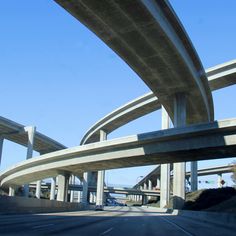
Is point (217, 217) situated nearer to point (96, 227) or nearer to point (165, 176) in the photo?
point (96, 227)

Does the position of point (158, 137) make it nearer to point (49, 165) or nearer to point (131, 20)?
point (131, 20)

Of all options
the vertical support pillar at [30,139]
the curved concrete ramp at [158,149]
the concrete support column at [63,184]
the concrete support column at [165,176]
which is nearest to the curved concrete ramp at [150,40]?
the curved concrete ramp at [158,149]

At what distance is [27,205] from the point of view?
4609 cm

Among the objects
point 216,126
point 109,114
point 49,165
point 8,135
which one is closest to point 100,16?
point 216,126

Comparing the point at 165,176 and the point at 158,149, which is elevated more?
the point at 165,176

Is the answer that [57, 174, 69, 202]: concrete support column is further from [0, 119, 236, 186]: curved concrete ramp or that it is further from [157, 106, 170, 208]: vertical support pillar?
[157, 106, 170, 208]: vertical support pillar

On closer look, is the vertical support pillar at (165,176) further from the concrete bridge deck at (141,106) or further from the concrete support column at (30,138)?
the concrete support column at (30,138)

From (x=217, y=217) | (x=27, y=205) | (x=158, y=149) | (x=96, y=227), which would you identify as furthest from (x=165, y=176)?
(x=96, y=227)

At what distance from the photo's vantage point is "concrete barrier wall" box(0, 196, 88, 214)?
39.7m

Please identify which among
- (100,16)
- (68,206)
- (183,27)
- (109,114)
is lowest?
(68,206)

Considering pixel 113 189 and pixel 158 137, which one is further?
pixel 113 189

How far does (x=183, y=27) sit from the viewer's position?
3794 cm

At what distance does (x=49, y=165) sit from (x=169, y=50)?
2974 cm

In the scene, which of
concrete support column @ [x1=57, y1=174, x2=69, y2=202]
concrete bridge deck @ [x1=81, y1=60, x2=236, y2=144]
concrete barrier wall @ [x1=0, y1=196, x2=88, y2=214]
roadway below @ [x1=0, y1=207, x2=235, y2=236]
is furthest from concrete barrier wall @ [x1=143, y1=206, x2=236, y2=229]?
concrete bridge deck @ [x1=81, y1=60, x2=236, y2=144]
